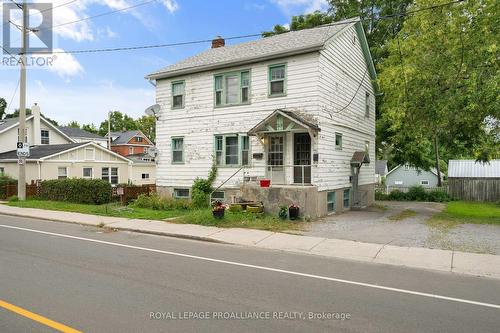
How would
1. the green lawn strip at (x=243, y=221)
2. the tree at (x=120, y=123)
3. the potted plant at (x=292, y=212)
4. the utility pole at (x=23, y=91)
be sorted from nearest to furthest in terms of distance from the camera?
the green lawn strip at (x=243, y=221)
the potted plant at (x=292, y=212)
the utility pole at (x=23, y=91)
the tree at (x=120, y=123)

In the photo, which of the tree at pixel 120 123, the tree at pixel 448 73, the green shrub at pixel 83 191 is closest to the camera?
the tree at pixel 448 73

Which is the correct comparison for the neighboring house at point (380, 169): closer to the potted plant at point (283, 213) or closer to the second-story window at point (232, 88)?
the second-story window at point (232, 88)

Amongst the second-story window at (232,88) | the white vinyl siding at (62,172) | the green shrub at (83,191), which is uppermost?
the second-story window at (232,88)

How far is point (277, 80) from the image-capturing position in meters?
17.2

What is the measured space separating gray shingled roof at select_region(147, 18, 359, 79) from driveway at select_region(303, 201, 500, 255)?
7.55 meters

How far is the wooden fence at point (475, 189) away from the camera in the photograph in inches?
1256

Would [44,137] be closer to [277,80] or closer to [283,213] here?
[277,80]

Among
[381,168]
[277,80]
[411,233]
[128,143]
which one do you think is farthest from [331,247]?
[381,168]

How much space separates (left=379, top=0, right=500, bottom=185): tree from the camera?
15.4 m

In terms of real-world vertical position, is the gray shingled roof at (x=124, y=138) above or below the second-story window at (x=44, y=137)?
above

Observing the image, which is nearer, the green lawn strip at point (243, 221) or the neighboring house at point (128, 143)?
the green lawn strip at point (243, 221)

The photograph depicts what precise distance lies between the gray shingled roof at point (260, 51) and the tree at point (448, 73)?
3.51 metres

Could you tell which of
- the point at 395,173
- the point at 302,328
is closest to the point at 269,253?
the point at 302,328

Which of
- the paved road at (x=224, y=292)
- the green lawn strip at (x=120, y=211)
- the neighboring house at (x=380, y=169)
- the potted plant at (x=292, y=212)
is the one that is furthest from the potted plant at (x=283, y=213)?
the neighboring house at (x=380, y=169)
